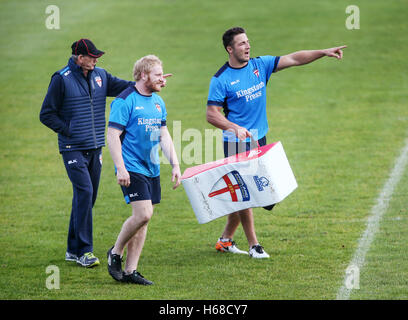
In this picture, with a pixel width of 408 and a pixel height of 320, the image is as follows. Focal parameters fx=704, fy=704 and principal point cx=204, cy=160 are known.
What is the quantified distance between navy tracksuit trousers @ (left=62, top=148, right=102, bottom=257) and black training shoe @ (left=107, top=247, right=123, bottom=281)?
32.3 inches

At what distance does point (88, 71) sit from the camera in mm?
8023

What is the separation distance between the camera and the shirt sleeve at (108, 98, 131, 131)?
6.81 metres

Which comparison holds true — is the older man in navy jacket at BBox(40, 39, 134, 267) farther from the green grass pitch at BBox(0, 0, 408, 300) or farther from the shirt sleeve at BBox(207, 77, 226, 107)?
the shirt sleeve at BBox(207, 77, 226, 107)

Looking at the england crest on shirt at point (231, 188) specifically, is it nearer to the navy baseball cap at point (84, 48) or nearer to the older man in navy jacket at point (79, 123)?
the older man in navy jacket at point (79, 123)

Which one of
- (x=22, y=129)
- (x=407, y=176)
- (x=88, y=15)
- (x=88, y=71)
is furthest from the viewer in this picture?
(x=88, y=15)

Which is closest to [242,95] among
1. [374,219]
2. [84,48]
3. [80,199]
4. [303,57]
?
[303,57]

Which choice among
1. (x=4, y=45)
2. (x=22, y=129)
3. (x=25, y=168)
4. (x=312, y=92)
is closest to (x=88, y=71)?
(x=25, y=168)

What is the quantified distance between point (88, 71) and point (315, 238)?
3336 millimetres

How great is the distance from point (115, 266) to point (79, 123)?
1.77 m

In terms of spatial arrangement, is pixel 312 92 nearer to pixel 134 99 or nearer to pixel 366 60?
pixel 366 60

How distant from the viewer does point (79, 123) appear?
795cm

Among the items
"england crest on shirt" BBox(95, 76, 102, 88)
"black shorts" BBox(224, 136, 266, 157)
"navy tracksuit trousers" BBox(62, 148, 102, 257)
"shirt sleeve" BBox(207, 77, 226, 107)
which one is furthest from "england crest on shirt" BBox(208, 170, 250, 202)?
"england crest on shirt" BBox(95, 76, 102, 88)

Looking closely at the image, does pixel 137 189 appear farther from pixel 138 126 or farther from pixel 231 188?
pixel 231 188

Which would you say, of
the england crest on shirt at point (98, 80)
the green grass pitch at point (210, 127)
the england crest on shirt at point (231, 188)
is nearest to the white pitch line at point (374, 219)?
the green grass pitch at point (210, 127)
